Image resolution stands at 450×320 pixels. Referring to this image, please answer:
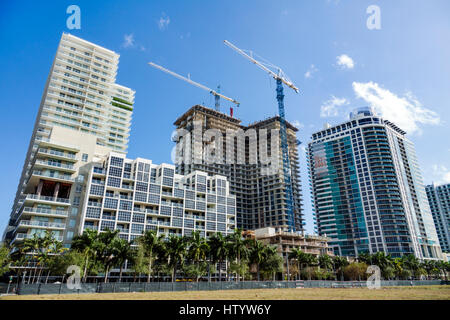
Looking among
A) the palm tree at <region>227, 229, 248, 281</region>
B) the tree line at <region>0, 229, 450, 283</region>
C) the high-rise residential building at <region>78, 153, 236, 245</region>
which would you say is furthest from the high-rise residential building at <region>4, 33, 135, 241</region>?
the palm tree at <region>227, 229, 248, 281</region>

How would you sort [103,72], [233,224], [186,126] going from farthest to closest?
[186,126] → [103,72] → [233,224]

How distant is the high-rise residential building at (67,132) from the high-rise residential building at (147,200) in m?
6.37

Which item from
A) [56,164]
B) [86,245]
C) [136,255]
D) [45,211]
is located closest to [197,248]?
[136,255]

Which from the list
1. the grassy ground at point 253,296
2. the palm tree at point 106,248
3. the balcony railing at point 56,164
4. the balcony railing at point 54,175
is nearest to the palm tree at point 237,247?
the grassy ground at point 253,296

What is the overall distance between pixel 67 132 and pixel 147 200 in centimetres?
3443

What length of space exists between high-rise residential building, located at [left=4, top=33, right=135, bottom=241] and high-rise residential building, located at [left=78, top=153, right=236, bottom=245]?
6.37 m

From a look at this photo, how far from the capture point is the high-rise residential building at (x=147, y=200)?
295ft

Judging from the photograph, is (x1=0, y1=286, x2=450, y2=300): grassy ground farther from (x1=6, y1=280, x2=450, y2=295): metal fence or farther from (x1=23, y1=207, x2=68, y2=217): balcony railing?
(x1=23, y1=207, x2=68, y2=217): balcony railing

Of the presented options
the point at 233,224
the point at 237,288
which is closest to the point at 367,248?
the point at 233,224

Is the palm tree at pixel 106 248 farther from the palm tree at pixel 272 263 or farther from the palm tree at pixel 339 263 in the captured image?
the palm tree at pixel 339 263

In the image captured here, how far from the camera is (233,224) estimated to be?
118 metres
